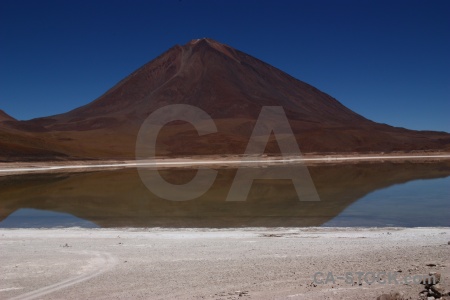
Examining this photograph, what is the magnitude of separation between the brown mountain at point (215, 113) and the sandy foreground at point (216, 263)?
66.3 m

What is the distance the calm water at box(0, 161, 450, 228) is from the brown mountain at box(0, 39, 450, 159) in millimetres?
51400

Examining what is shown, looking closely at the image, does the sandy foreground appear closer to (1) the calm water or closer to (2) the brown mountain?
(1) the calm water

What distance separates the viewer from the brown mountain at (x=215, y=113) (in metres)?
95.2

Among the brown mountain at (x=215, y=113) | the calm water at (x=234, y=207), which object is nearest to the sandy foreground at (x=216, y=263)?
the calm water at (x=234, y=207)

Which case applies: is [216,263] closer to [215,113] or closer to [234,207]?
[234,207]

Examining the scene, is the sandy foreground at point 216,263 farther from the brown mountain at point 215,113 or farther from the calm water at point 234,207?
the brown mountain at point 215,113

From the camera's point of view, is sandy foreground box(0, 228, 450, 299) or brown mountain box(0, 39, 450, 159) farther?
brown mountain box(0, 39, 450, 159)

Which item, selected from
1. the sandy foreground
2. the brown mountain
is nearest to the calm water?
the sandy foreground

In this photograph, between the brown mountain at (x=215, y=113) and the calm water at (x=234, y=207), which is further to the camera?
the brown mountain at (x=215, y=113)

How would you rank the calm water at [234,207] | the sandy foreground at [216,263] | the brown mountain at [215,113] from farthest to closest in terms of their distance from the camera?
1. the brown mountain at [215,113]
2. the calm water at [234,207]
3. the sandy foreground at [216,263]

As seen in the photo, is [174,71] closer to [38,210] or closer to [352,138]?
[352,138]

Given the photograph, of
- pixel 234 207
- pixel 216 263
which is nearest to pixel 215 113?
pixel 234 207

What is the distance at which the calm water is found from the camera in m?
15.9

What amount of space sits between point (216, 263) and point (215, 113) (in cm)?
12809
